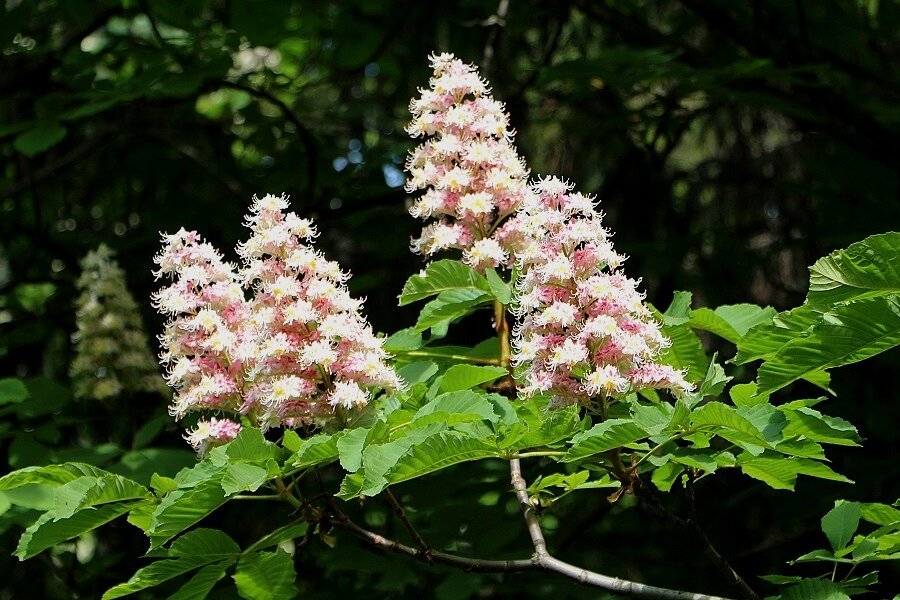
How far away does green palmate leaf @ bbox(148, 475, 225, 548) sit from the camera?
2189 mm

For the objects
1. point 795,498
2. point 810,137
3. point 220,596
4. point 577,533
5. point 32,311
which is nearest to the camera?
point 220,596

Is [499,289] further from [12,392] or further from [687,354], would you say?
[12,392]

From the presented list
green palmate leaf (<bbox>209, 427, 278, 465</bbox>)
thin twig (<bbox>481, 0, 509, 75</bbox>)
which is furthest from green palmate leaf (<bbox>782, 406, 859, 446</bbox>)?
thin twig (<bbox>481, 0, 509, 75</bbox>)

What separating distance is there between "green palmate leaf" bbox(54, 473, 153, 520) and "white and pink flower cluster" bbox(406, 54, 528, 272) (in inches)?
40.8

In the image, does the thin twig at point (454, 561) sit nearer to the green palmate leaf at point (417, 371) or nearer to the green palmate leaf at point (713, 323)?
the green palmate leaf at point (417, 371)

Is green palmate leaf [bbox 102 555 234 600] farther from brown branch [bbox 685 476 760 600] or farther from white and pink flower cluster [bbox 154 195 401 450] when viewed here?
brown branch [bbox 685 476 760 600]

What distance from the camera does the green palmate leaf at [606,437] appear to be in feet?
6.78

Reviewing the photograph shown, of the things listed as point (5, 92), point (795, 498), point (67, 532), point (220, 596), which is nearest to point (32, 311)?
point (5, 92)

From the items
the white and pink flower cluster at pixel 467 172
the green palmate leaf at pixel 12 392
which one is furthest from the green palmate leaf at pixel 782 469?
the green palmate leaf at pixel 12 392

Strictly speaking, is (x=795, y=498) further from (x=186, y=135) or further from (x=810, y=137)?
(x=186, y=135)

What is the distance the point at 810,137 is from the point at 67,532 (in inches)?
203

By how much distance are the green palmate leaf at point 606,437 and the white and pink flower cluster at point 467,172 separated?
85 cm

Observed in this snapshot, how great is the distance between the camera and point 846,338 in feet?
6.15

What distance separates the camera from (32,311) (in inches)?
201
